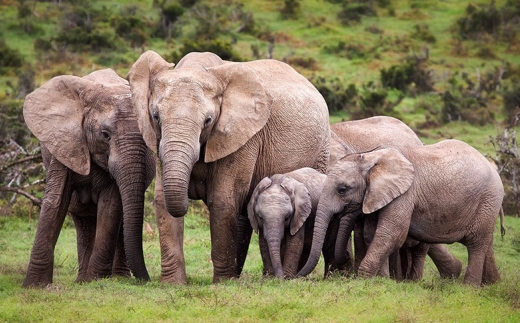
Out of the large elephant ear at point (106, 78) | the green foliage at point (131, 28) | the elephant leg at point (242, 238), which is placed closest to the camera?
the large elephant ear at point (106, 78)

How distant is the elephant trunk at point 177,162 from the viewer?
25.2ft

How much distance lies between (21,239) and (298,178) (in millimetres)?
4800

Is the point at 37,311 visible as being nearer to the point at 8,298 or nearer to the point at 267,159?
the point at 8,298

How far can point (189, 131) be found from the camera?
7855 mm

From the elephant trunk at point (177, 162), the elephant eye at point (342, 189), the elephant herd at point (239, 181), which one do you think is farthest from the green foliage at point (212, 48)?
the elephant trunk at point (177, 162)

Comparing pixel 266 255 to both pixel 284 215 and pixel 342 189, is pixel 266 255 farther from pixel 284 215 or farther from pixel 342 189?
pixel 342 189

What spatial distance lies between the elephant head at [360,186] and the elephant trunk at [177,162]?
5.41 ft

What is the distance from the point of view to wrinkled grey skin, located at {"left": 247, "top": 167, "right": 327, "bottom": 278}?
897cm

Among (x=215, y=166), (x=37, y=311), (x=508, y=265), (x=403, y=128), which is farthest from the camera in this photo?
(x=403, y=128)

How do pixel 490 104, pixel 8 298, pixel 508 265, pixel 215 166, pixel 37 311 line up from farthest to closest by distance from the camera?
1. pixel 490 104
2. pixel 508 265
3. pixel 215 166
4. pixel 8 298
5. pixel 37 311

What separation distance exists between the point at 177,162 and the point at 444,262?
414 cm

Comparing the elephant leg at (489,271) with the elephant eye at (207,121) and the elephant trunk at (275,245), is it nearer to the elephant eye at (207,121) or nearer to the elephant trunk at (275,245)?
the elephant trunk at (275,245)

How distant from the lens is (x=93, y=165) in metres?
9.14

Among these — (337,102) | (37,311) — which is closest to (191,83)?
(37,311)
